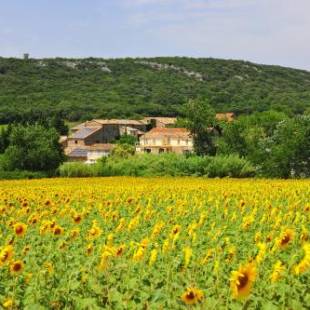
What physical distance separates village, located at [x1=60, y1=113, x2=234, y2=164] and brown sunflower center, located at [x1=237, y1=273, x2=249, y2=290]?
3857 inches

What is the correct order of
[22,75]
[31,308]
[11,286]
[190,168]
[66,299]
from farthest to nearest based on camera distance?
[22,75], [190,168], [11,286], [66,299], [31,308]

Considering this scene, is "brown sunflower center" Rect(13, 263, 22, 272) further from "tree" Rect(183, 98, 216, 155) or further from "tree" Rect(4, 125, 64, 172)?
"tree" Rect(183, 98, 216, 155)

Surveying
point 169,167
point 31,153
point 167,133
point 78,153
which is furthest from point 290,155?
point 167,133

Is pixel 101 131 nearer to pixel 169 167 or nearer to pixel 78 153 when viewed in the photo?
pixel 78 153

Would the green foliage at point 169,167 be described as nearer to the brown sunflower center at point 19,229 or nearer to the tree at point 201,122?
the tree at point 201,122

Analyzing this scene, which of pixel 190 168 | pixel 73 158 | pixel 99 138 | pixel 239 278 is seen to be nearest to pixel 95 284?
pixel 239 278

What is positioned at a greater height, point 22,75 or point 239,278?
point 22,75

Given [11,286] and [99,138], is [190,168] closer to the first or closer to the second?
[11,286]

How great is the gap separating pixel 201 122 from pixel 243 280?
75501mm

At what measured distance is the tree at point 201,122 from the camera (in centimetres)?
7944

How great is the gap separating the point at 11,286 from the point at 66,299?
77 centimetres

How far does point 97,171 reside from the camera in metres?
48.4

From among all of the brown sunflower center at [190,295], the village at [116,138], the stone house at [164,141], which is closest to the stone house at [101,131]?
the village at [116,138]

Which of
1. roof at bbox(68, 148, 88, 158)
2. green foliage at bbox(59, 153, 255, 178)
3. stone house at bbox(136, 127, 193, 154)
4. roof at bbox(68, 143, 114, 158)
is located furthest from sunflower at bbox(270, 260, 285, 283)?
stone house at bbox(136, 127, 193, 154)
